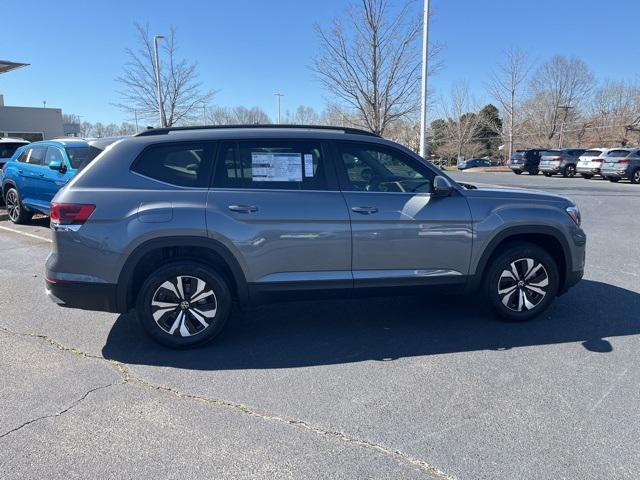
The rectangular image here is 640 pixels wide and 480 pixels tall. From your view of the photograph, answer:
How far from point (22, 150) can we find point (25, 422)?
9.60m

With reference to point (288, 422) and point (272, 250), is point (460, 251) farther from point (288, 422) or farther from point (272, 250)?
point (288, 422)

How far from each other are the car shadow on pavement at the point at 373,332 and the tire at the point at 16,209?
7.24 m

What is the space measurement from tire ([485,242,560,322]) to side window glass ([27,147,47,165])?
30.0ft

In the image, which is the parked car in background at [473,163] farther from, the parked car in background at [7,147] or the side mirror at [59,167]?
the side mirror at [59,167]

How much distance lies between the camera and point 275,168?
159 inches

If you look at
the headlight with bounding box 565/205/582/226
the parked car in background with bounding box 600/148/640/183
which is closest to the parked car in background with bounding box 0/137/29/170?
the headlight with bounding box 565/205/582/226

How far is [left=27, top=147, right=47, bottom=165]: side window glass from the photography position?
9.74 metres

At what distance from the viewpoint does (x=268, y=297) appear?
13.2ft

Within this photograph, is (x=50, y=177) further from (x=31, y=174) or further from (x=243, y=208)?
(x=243, y=208)

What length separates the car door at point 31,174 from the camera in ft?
31.9

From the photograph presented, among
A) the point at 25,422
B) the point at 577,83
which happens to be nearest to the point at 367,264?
the point at 25,422

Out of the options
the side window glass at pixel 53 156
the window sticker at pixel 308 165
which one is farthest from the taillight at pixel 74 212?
the side window glass at pixel 53 156

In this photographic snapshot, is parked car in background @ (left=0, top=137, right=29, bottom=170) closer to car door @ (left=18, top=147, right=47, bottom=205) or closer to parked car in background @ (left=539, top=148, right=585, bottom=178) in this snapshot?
car door @ (left=18, top=147, right=47, bottom=205)

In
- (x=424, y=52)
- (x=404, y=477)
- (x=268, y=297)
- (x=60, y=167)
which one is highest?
(x=424, y=52)
